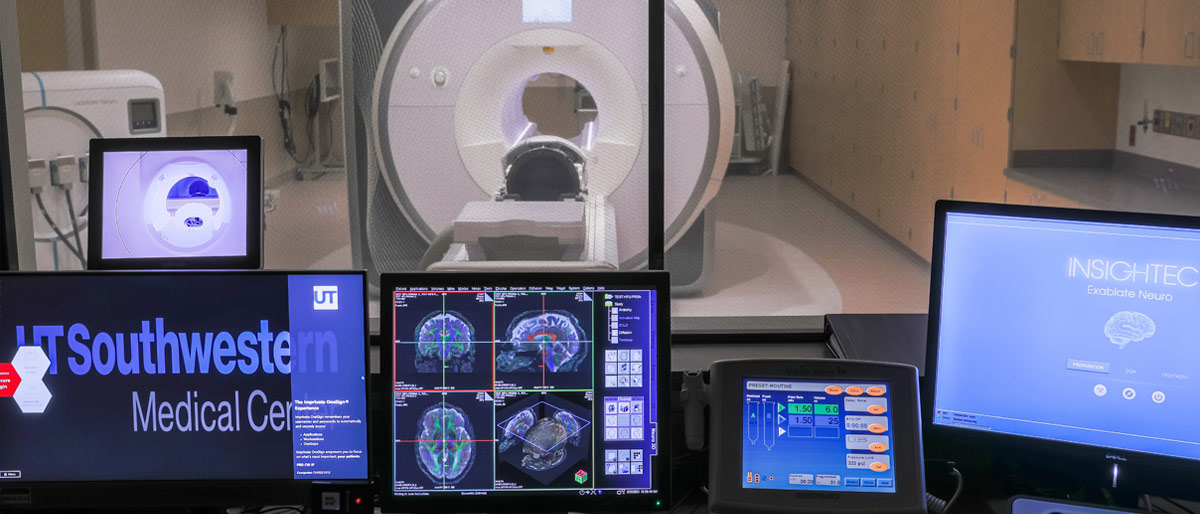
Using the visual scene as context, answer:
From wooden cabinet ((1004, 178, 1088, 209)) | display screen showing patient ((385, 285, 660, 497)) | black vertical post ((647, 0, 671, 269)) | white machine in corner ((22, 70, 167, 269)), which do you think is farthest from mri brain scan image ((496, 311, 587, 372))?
wooden cabinet ((1004, 178, 1088, 209))

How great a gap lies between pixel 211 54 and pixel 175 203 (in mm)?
696

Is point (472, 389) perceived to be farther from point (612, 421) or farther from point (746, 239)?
point (746, 239)

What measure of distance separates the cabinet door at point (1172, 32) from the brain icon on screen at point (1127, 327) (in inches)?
62.2

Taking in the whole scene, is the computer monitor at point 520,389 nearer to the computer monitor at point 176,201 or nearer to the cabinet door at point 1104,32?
the computer monitor at point 176,201

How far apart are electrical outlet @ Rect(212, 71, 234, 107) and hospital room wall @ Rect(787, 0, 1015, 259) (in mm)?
1191

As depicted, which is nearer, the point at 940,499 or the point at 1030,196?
the point at 940,499

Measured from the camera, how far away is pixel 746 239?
217cm

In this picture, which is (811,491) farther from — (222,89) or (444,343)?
(222,89)

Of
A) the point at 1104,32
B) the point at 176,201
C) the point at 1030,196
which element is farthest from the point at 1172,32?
the point at 176,201

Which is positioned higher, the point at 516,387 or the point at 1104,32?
the point at 1104,32

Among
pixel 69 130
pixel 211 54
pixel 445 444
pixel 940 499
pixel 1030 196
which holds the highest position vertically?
pixel 211 54

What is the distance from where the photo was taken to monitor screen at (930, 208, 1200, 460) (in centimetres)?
127

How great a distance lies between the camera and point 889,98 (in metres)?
2.18

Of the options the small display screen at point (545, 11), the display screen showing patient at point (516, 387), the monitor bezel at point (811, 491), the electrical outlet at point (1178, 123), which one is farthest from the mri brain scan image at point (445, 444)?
the electrical outlet at point (1178, 123)
